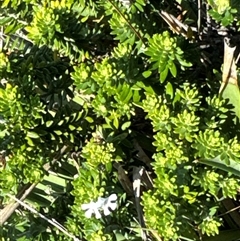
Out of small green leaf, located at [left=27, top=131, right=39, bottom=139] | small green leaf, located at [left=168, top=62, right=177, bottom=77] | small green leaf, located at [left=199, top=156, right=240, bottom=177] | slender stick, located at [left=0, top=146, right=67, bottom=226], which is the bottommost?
slender stick, located at [left=0, top=146, right=67, bottom=226]

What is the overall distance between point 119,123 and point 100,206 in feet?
0.96

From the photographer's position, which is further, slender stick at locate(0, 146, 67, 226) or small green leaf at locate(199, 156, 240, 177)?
slender stick at locate(0, 146, 67, 226)

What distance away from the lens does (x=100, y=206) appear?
1.83m

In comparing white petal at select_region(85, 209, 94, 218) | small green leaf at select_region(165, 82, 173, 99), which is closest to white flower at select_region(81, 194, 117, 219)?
white petal at select_region(85, 209, 94, 218)

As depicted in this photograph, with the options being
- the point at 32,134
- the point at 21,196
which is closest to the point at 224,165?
the point at 32,134

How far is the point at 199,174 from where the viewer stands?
186 centimetres

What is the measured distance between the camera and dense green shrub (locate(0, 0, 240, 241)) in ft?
5.93

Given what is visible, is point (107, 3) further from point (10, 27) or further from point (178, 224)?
point (178, 224)

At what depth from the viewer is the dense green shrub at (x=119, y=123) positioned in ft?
5.93

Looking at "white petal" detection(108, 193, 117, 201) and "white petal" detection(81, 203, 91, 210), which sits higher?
"white petal" detection(108, 193, 117, 201)

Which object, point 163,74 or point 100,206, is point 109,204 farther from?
point 163,74

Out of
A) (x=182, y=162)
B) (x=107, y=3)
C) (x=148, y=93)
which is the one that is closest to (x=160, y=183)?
(x=182, y=162)

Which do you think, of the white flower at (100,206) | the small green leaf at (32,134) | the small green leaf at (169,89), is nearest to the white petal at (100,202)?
the white flower at (100,206)

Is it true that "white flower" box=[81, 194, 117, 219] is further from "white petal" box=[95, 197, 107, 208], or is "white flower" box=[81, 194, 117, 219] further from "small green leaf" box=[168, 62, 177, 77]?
"small green leaf" box=[168, 62, 177, 77]
